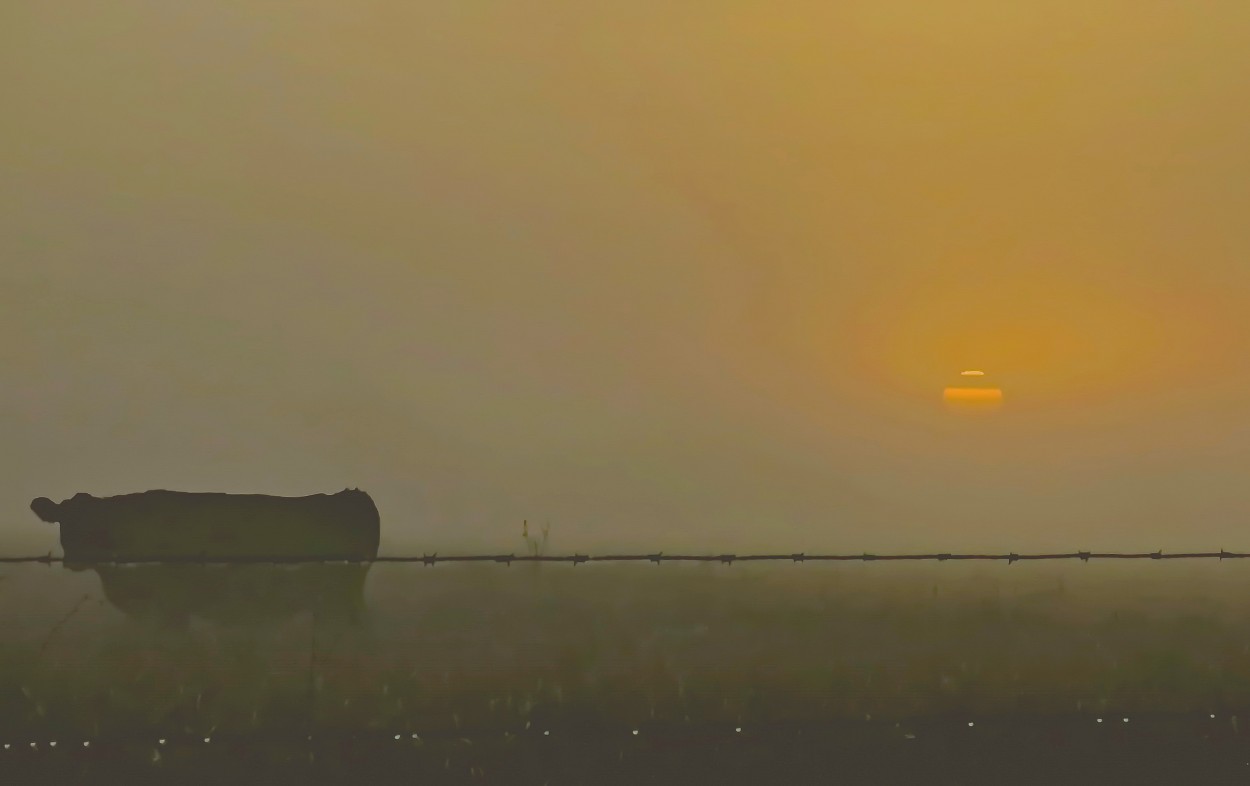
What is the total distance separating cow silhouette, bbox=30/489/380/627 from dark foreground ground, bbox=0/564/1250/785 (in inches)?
2.9

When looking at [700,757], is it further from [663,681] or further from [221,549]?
[221,549]

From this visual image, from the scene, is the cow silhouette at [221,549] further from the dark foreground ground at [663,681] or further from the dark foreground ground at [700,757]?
the dark foreground ground at [700,757]

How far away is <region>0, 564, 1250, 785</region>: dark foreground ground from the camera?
3.10 metres

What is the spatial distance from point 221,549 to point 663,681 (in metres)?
2.60

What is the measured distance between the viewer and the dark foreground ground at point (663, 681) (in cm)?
310

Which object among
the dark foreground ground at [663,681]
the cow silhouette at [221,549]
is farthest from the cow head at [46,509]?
the dark foreground ground at [663,681]

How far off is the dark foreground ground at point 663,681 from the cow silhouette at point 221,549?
73mm

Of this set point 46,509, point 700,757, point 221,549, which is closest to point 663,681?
point 700,757

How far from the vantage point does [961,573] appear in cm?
398

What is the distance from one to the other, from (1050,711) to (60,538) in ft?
13.9

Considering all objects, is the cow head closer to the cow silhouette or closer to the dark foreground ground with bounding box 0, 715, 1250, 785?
the cow silhouette

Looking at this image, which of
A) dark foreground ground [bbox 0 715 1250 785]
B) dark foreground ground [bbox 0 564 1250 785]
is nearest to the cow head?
dark foreground ground [bbox 0 564 1250 785]

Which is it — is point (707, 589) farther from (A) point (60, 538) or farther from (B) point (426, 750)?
(A) point (60, 538)

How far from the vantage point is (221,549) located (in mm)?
4688
